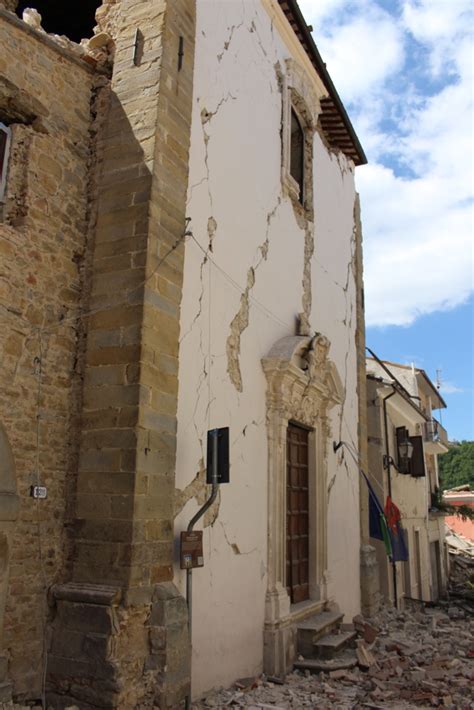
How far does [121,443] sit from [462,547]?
2455cm

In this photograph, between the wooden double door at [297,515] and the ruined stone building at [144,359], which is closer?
the ruined stone building at [144,359]

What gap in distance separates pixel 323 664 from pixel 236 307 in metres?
3.66

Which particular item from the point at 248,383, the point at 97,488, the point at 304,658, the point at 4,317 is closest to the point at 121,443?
the point at 97,488

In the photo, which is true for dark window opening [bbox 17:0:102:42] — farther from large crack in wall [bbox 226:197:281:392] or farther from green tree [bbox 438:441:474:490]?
green tree [bbox 438:441:474:490]

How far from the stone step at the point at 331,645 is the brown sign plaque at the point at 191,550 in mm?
2549

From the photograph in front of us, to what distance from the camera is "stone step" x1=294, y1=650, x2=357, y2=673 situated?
6500 millimetres

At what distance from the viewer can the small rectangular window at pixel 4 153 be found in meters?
4.91

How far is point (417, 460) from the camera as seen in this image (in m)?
13.9

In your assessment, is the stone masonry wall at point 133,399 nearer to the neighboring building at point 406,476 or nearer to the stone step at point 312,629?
the stone step at point 312,629

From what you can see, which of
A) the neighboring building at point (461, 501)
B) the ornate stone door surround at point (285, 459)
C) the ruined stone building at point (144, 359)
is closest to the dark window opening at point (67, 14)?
the ruined stone building at point (144, 359)

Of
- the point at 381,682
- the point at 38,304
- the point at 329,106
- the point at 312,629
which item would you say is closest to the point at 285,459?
the point at 312,629

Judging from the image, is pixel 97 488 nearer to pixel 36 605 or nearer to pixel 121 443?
pixel 121 443

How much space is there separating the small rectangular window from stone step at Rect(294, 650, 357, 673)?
5.14 meters

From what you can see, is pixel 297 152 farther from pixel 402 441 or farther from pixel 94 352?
pixel 402 441
